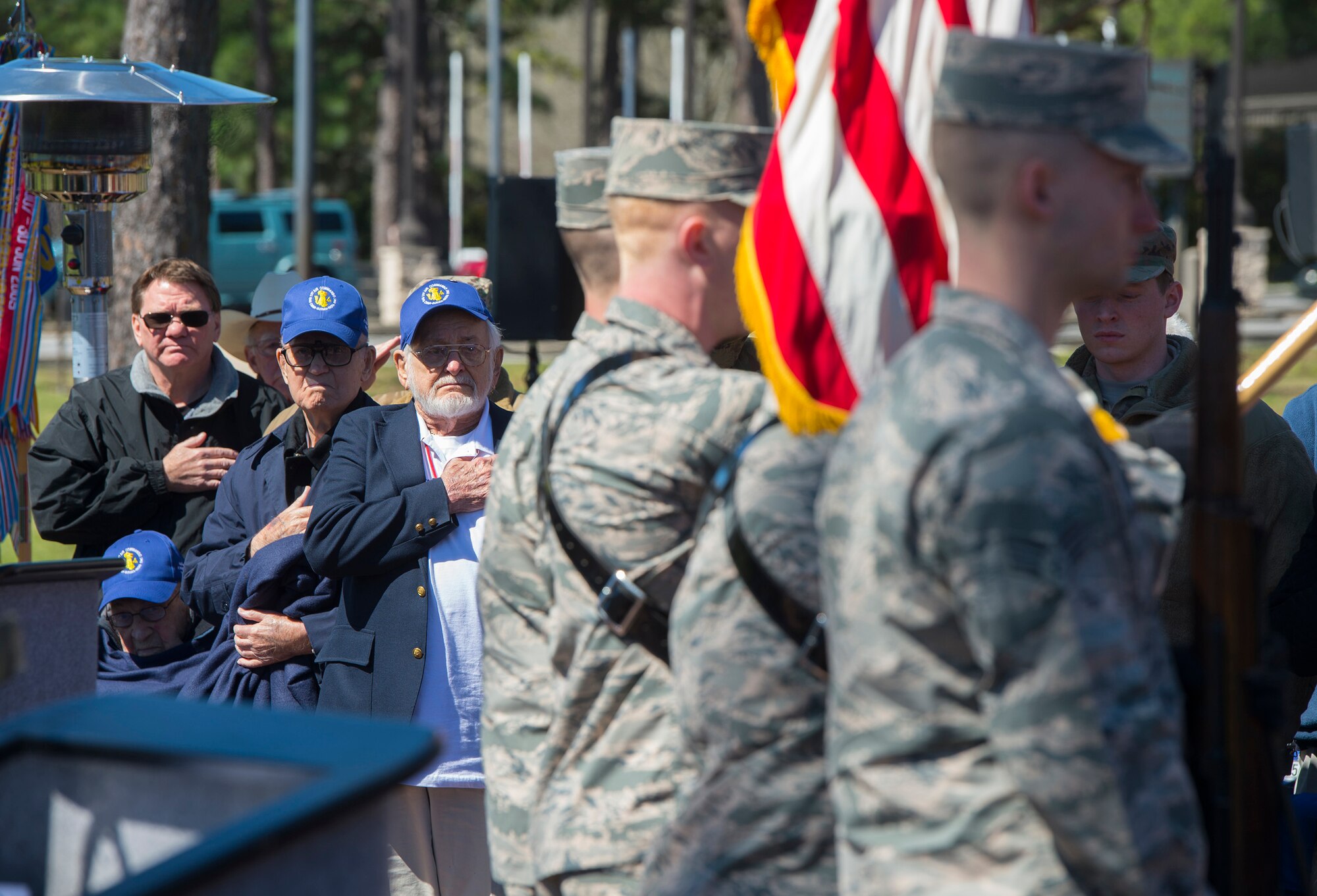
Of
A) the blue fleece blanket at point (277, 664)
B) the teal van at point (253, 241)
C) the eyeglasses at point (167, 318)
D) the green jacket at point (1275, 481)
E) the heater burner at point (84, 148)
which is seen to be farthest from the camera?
the teal van at point (253, 241)

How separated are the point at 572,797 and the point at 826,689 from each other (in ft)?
1.89

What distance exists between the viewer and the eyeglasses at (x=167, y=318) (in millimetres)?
5230

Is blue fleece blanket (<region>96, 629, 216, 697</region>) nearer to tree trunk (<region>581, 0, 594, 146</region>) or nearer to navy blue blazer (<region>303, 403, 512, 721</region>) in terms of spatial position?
navy blue blazer (<region>303, 403, 512, 721</region>)

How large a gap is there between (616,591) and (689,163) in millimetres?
713

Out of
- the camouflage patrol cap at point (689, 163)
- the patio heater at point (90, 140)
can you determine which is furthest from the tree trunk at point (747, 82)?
the camouflage patrol cap at point (689, 163)

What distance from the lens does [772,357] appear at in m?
2.26

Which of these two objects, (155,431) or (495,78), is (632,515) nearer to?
(155,431)

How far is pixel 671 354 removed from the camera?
2.54 metres

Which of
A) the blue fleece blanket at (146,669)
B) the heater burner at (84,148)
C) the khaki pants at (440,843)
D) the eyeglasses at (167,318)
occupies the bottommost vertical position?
the khaki pants at (440,843)

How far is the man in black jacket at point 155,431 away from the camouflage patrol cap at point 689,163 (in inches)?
111

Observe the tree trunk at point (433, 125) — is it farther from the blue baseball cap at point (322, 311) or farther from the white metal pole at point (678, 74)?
the blue baseball cap at point (322, 311)

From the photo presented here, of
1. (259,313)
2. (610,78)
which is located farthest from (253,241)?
(259,313)

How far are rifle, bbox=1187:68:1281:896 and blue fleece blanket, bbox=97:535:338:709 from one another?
269 cm

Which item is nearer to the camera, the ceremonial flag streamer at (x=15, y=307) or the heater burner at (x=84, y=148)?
the heater burner at (x=84, y=148)
